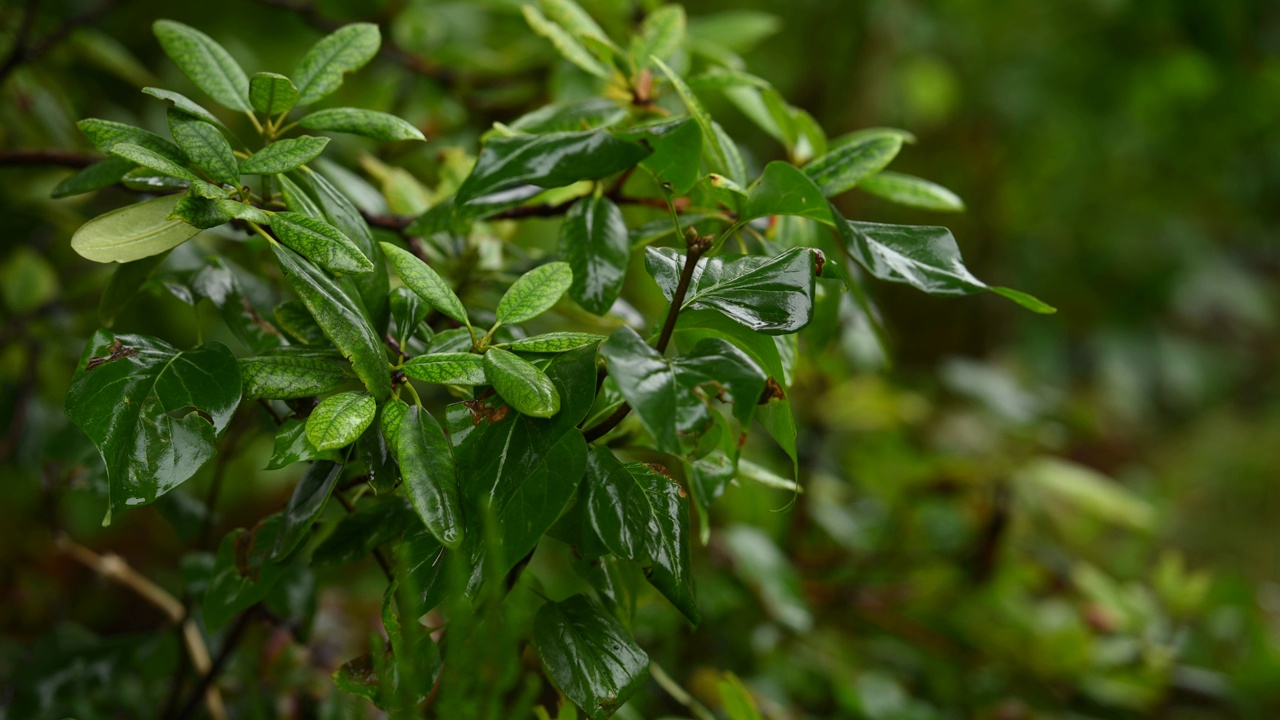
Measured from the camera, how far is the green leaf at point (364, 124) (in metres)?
0.39

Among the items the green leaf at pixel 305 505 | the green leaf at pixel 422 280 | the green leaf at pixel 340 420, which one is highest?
the green leaf at pixel 422 280

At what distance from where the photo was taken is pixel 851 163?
455mm

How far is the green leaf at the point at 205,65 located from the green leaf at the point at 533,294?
16 centimetres

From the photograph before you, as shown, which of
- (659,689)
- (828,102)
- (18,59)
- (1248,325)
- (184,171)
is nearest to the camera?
(184,171)

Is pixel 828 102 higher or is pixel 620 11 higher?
pixel 620 11

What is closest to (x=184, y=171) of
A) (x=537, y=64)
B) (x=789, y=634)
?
(x=537, y=64)

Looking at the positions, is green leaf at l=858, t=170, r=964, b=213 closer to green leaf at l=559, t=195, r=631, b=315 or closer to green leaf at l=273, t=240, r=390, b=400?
green leaf at l=559, t=195, r=631, b=315

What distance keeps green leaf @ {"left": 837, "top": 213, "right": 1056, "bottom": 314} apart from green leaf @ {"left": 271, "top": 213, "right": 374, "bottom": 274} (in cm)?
20

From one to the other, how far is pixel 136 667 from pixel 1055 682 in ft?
2.88

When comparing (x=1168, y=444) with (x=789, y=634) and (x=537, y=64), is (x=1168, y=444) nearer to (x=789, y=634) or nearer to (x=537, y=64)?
(x=789, y=634)

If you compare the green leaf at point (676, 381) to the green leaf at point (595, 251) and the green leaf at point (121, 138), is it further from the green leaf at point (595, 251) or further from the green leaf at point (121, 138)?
the green leaf at point (121, 138)

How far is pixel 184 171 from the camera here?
346 millimetres

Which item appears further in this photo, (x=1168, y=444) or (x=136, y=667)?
(x=1168, y=444)

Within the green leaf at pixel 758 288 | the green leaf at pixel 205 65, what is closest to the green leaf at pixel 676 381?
the green leaf at pixel 758 288
